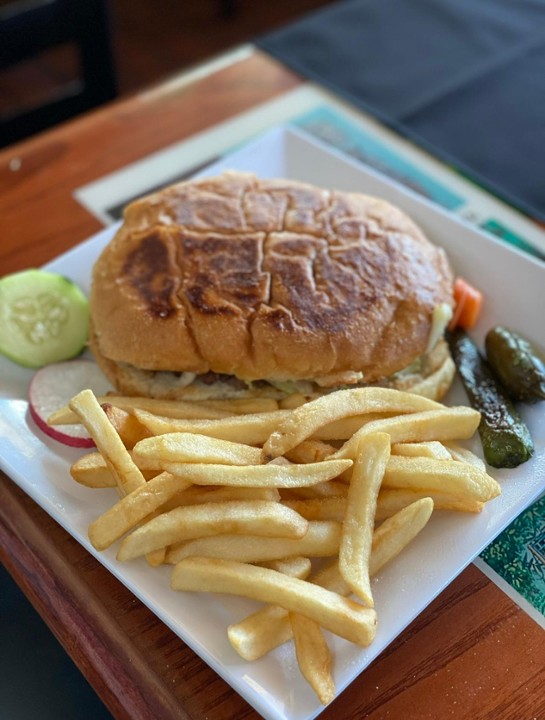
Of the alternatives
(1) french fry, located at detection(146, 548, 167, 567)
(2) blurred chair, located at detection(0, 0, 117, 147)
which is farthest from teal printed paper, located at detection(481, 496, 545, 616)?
(2) blurred chair, located at detection(0, 0, 117, 147)

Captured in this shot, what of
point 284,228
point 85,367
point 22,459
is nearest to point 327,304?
point 284,228

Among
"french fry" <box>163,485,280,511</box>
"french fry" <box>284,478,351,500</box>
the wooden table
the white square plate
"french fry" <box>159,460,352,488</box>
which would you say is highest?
"french fry" <box>159,460,352,488</box>

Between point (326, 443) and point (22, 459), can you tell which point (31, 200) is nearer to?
point (22, 459)

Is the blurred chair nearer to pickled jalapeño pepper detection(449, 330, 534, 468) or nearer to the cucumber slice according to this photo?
the cucumber slice

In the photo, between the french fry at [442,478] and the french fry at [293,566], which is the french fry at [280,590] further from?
the french fry at [442,478]

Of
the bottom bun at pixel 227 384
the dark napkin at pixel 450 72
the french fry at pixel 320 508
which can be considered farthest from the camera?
the dark napkin at pixel 450 72

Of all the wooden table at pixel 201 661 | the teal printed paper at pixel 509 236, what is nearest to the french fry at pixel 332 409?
the wooden table at pixel 201 661
